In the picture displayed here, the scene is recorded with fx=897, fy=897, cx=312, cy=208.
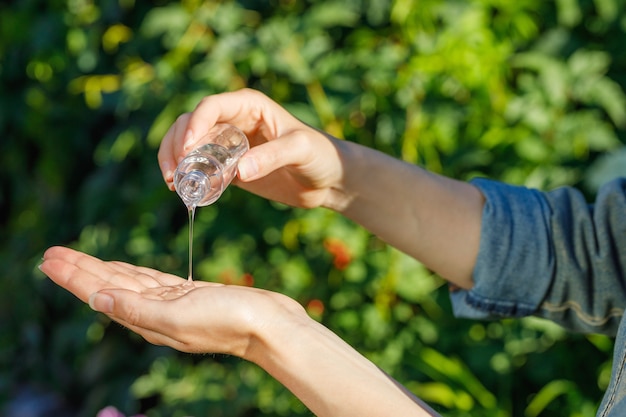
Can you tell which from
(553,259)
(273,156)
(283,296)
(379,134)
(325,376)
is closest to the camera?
(325,376)

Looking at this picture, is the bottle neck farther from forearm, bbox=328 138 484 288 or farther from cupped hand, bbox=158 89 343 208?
forearm, bbox=328 138 484 288

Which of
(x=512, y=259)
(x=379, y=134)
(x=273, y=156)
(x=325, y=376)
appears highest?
(x=273, y=156)

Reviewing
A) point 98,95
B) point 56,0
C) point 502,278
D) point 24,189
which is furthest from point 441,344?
point 24,189

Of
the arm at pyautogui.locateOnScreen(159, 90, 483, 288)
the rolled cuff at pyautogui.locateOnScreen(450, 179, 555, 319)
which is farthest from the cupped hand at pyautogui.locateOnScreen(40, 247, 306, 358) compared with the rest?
the rolled cuff at pyautogui.locateOnScreen(450, 179, 555, 319)

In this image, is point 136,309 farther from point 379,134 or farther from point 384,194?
point 379,134

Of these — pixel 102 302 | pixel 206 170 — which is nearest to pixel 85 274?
pixel 102 302

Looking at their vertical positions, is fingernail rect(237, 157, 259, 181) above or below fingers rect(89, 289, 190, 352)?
above

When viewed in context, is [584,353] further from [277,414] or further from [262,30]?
[262,30]
